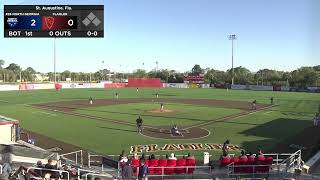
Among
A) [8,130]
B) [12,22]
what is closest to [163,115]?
[8,130]

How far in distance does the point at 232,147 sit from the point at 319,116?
17777mm

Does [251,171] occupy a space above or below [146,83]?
below

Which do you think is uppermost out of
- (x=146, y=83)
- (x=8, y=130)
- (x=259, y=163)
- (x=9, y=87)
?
(x=146, y=83)

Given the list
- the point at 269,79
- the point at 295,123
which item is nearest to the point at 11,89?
the point at 295,123

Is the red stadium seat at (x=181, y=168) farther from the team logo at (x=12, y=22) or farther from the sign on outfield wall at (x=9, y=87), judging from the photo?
the sign on outfield wall at (x=9, y=87)

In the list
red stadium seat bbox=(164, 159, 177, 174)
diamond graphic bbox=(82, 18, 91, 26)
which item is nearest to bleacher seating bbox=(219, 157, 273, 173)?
red stadium seat bbox=(164, 159, 177, 174)

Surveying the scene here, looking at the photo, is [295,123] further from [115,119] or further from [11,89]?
[11,89]

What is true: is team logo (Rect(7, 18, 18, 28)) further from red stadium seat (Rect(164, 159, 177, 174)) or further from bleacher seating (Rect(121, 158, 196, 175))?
red stadium seat (Rect(164, 159, 177, 174))
